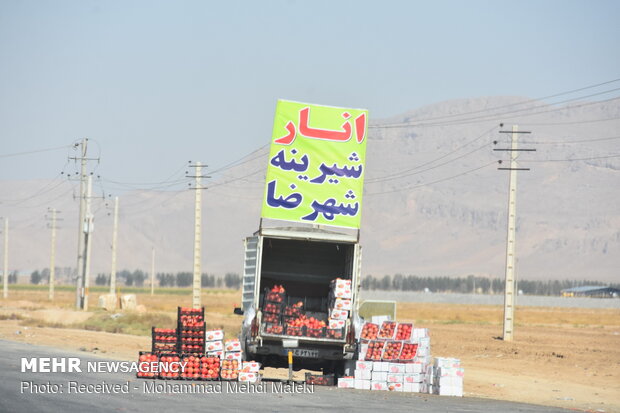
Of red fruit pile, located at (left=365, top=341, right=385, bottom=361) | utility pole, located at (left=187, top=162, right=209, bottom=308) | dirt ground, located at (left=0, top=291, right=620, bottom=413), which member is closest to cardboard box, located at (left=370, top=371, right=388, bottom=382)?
red fruit pile, located at (left=365, top=341, right=385, bottom=361)

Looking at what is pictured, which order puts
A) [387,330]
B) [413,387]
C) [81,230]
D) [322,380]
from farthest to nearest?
[81,230], [387,330], [322,380], [413,387]

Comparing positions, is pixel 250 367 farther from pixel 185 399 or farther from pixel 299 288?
pixel 185 399

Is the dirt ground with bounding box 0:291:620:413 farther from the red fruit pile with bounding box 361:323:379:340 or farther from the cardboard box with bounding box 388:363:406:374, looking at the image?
the red fruit pile with bounding box 361:323:379:340

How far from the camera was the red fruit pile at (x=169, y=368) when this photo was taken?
2405cm

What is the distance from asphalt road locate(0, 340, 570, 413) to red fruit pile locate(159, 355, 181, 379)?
21.5 inches

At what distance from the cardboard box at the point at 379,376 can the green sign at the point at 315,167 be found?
347cm

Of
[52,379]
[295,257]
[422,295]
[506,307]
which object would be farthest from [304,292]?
[422,295]

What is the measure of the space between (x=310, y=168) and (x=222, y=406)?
766 centimetres

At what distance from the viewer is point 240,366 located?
24.5 meters

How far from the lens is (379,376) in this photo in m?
24.6

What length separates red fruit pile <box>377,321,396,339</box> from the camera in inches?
995

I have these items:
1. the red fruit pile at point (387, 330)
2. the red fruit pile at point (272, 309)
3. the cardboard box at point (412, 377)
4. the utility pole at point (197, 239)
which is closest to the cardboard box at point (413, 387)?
the cardboard box at point (412, 377)

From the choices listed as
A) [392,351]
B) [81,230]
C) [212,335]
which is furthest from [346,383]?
[81,230]

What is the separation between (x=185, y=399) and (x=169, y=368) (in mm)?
4417
